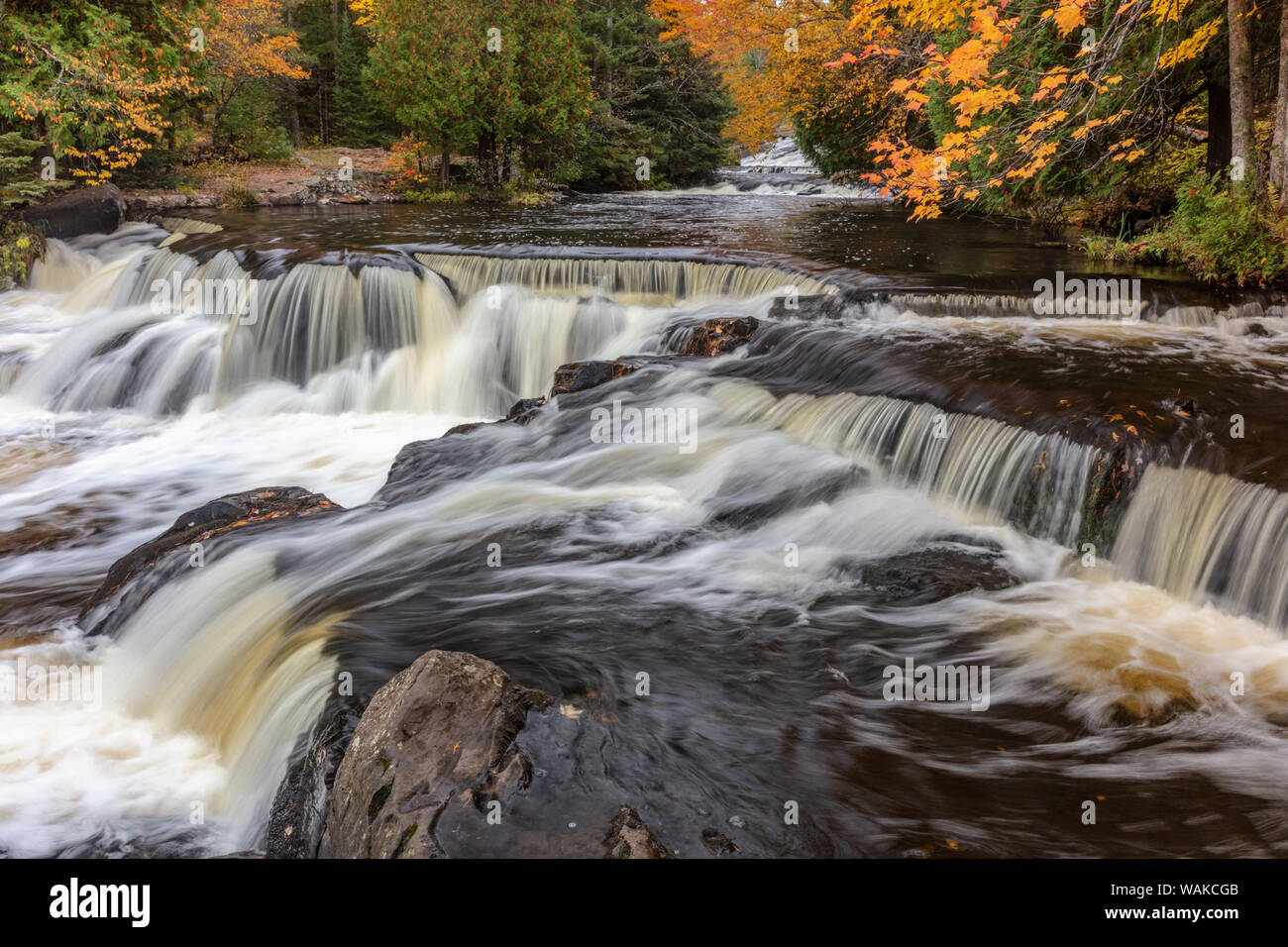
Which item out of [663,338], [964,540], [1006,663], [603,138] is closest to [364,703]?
[1006,663]

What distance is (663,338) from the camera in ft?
31.2

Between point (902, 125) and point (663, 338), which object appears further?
point (902, 125)

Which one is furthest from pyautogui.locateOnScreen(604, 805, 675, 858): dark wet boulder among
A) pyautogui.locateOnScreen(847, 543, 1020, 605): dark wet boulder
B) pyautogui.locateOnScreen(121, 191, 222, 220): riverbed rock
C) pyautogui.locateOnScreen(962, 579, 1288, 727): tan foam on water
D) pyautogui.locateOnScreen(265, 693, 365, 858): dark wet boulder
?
pyautogui.locateOnScreen(121, 191, 222, 220): riverbed rock

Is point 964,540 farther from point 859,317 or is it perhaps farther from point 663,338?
point 663,338

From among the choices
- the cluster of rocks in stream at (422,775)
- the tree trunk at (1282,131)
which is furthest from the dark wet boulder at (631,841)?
the tree trunk at (1282,131)

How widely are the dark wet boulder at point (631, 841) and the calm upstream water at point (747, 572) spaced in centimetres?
10

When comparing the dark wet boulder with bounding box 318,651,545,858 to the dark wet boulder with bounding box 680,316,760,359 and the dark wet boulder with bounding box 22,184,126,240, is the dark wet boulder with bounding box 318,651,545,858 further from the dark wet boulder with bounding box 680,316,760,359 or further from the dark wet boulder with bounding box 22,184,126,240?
the dark wet boulder with bounding box 22,184,126,240

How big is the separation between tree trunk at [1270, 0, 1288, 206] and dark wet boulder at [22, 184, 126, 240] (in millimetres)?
17826

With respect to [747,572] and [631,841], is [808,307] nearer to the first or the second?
[747,572]

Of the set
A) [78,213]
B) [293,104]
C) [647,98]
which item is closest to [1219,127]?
[78,213]

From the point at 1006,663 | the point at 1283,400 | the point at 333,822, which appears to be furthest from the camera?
the point at 1283,400

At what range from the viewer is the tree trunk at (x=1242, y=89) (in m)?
8.22

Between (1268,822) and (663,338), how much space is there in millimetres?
7334

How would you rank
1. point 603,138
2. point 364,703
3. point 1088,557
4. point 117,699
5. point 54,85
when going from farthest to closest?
point 603,138 → point 54,85 → point 1088,557 → point 117,699 → point 364,703
